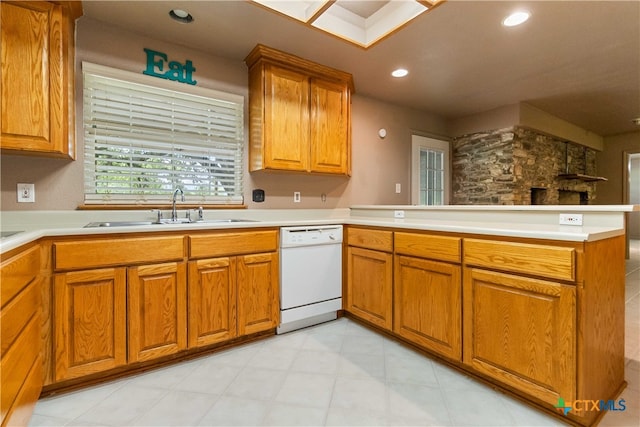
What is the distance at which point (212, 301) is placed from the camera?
2014mm

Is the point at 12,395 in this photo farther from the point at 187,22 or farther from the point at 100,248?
the point at 187,22

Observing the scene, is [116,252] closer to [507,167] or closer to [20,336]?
[20,336]

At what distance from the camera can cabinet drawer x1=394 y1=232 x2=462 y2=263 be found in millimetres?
1806

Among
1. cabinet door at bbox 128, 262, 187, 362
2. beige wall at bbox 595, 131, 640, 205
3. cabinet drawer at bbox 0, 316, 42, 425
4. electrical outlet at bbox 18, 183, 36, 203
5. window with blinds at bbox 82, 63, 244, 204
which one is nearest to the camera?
cabinet drawer at bbox 0, 316, 42, 425

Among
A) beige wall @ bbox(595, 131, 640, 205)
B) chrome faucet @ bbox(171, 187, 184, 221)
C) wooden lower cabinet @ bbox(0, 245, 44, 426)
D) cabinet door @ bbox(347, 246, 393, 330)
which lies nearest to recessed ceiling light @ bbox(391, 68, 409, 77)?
cabinet door @ bbox(347, 246, 393, 330)

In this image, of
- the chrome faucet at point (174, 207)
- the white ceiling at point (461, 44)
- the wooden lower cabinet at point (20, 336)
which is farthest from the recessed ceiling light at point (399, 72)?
the wooden lower cabinet at point (20, 336)

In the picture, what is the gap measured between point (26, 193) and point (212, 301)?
1399 millimetres

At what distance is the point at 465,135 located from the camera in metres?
4.37

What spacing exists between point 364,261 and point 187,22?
Answer: 2.24 metres

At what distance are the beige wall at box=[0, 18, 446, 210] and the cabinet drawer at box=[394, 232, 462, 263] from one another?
1264mm

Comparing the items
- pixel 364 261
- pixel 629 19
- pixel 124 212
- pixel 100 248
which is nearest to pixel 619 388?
pixel 364 261

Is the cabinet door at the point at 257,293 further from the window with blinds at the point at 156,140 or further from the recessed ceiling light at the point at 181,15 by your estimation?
the recessed ceiling light at the point at 181,15

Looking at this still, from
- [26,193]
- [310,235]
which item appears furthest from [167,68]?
[310,235]

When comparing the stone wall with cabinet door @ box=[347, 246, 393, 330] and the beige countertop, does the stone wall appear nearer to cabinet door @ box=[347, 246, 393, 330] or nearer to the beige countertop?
the beige countertop
